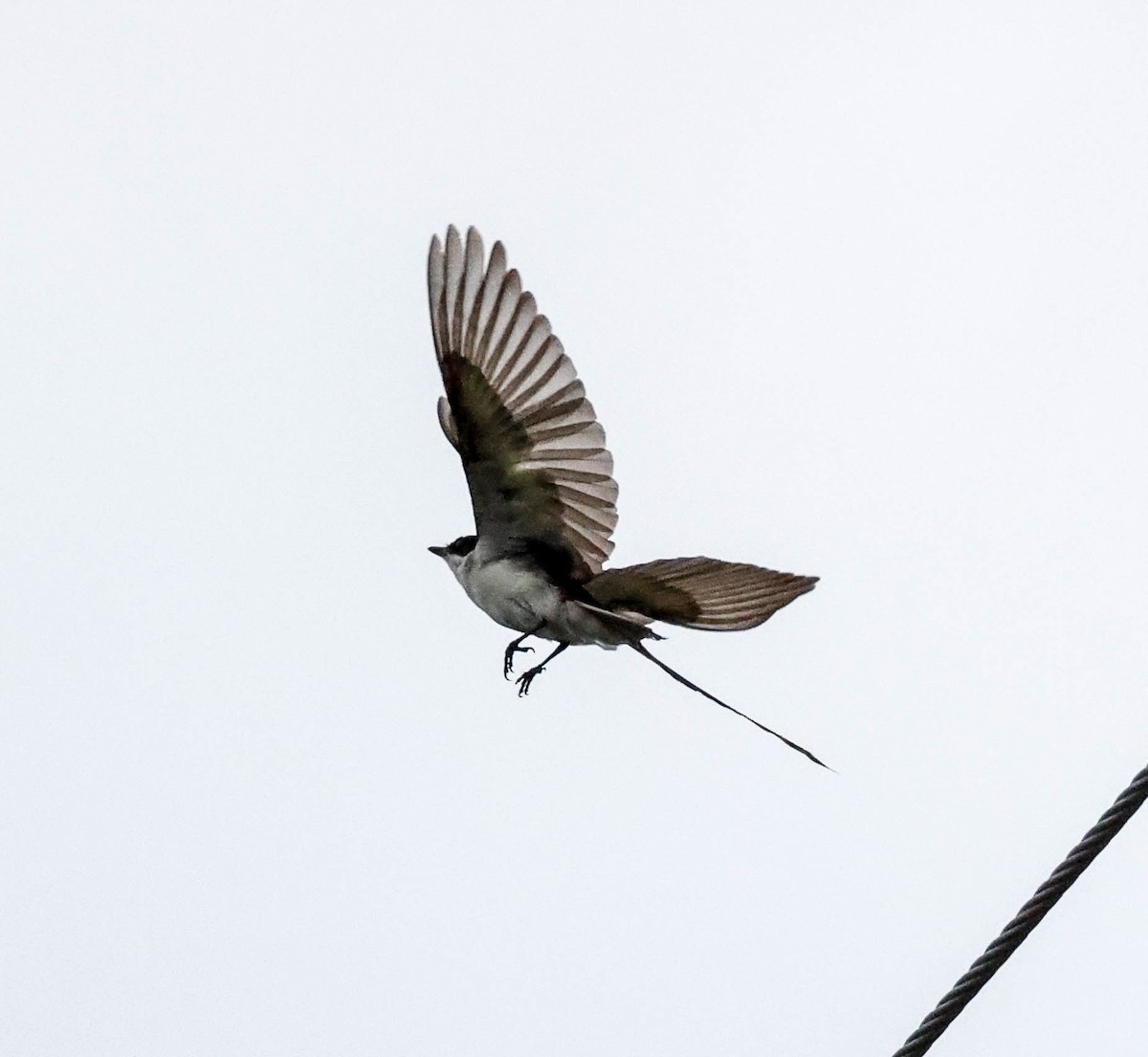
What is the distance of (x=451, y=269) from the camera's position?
6.54 meters

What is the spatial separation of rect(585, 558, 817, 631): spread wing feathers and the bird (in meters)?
0.24

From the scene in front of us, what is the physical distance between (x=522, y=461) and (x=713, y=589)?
3.22 ft

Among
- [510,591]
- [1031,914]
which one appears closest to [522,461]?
[510,591]

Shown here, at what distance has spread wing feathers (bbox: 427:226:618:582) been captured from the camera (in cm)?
655

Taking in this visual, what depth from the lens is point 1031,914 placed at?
443cm

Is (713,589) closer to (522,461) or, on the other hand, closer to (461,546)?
(522,461)

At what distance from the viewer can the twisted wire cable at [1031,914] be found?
4.41 meters

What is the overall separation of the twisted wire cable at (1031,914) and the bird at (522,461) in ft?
6.56

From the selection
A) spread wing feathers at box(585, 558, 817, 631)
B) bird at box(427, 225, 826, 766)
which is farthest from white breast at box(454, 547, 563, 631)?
spread wing feathers at box(585, 558, 817, 631)

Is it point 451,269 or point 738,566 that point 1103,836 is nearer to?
point 738,566

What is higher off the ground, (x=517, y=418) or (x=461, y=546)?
(x=517, y=418)

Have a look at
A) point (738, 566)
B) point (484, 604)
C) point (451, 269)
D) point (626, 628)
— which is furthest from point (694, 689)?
point (451, 269)

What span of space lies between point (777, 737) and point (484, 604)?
5.43ft

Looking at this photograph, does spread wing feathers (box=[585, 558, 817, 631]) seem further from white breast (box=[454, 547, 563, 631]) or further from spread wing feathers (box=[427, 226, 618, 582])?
spread wing feathers (box=[427, 226, 618, 582])
